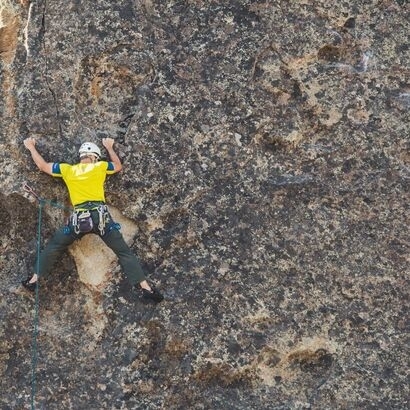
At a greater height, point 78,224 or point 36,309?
point 78,224

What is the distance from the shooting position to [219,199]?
24.6ft

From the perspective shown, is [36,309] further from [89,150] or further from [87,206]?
[89,150]

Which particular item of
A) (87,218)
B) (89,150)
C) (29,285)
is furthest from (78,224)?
(29,285)

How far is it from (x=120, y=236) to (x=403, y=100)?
330 cm

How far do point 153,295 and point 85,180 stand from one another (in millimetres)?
1324

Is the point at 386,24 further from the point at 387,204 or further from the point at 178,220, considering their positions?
the point at 178,220

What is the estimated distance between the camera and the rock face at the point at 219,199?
724 centimetres

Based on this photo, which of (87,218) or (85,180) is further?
(85,180)

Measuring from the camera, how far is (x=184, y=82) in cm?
763

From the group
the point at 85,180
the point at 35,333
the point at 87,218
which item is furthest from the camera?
the point at 35,333

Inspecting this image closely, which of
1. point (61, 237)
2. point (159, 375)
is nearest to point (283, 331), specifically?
point (159, 375)

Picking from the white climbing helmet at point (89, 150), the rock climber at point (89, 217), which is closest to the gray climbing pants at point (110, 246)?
the rock climber at point (89, 217)

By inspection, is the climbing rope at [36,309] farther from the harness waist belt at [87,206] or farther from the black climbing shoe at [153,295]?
the black climbing shoe at [153,295]

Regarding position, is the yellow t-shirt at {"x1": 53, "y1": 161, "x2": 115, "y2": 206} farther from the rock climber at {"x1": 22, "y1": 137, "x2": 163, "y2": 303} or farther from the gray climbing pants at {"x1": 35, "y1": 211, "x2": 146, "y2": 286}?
the gray climbing pants at {"x1": 35, "y1": 211, "x2": 146, "y2": 286}
